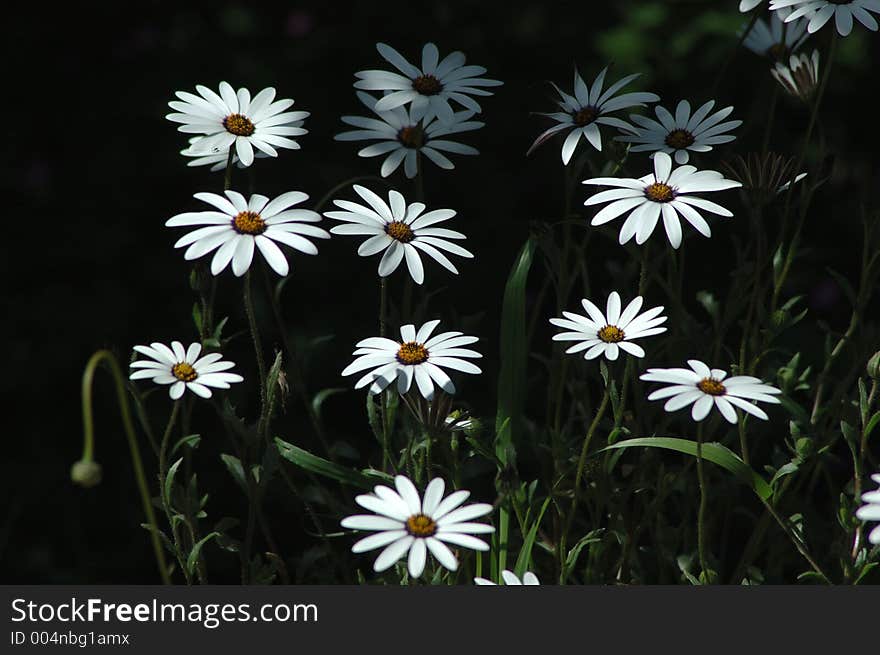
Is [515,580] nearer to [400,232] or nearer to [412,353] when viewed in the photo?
[412,353]

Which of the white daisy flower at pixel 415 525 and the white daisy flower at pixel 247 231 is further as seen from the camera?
the white daisy flower at pixel 247 231

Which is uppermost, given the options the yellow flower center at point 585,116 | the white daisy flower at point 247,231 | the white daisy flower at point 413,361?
the yellow flower center at point 585,116

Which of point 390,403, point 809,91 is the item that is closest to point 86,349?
point 390,403

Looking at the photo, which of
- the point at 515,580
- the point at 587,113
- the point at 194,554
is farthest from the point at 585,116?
the point at 194,554

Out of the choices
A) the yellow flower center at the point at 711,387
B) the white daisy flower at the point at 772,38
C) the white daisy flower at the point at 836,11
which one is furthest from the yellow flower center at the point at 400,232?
the white daisy flower at the point at 772,38

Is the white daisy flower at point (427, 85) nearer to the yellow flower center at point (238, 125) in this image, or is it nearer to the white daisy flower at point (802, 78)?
the yellow flower center at point (238, 125)

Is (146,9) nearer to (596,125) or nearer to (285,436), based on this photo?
(285,436)
